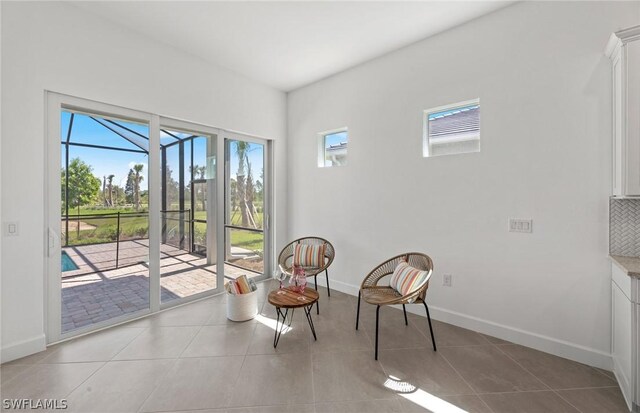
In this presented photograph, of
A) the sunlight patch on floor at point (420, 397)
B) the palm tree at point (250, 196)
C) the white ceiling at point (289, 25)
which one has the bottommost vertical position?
the sunlight patch on floor at point (420, 397)

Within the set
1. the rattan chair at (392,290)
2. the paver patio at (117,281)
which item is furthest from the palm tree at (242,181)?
the rattan chair at (392,290)

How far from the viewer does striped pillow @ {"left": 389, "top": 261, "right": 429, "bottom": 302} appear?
2369 millimetres

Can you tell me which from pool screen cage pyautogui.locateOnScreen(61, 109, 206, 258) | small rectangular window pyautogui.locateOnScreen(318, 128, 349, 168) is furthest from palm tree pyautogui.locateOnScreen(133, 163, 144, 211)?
small rectangular window pyautogui.locateOnScreen(318, 128, 349, 168)

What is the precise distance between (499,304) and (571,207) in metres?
1.05

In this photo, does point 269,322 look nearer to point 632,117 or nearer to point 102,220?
point 102,220

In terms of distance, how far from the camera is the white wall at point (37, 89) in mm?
2166

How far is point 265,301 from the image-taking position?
11.3ft

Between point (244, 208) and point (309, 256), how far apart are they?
4.44 ft

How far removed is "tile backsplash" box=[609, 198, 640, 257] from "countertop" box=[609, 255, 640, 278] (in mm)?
75

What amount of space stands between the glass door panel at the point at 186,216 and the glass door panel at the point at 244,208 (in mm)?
261

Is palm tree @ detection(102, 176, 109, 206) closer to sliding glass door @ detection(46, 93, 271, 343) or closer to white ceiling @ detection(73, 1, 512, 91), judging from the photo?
sliding glass door @ detection(46, 93, 271, 343)

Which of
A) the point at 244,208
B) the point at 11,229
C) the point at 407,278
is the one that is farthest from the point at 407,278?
the point at 11,229

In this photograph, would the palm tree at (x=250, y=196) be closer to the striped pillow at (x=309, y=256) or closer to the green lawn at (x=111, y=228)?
the green lawn at (x=111, y=228)

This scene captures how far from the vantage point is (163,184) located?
3199 millimetres
